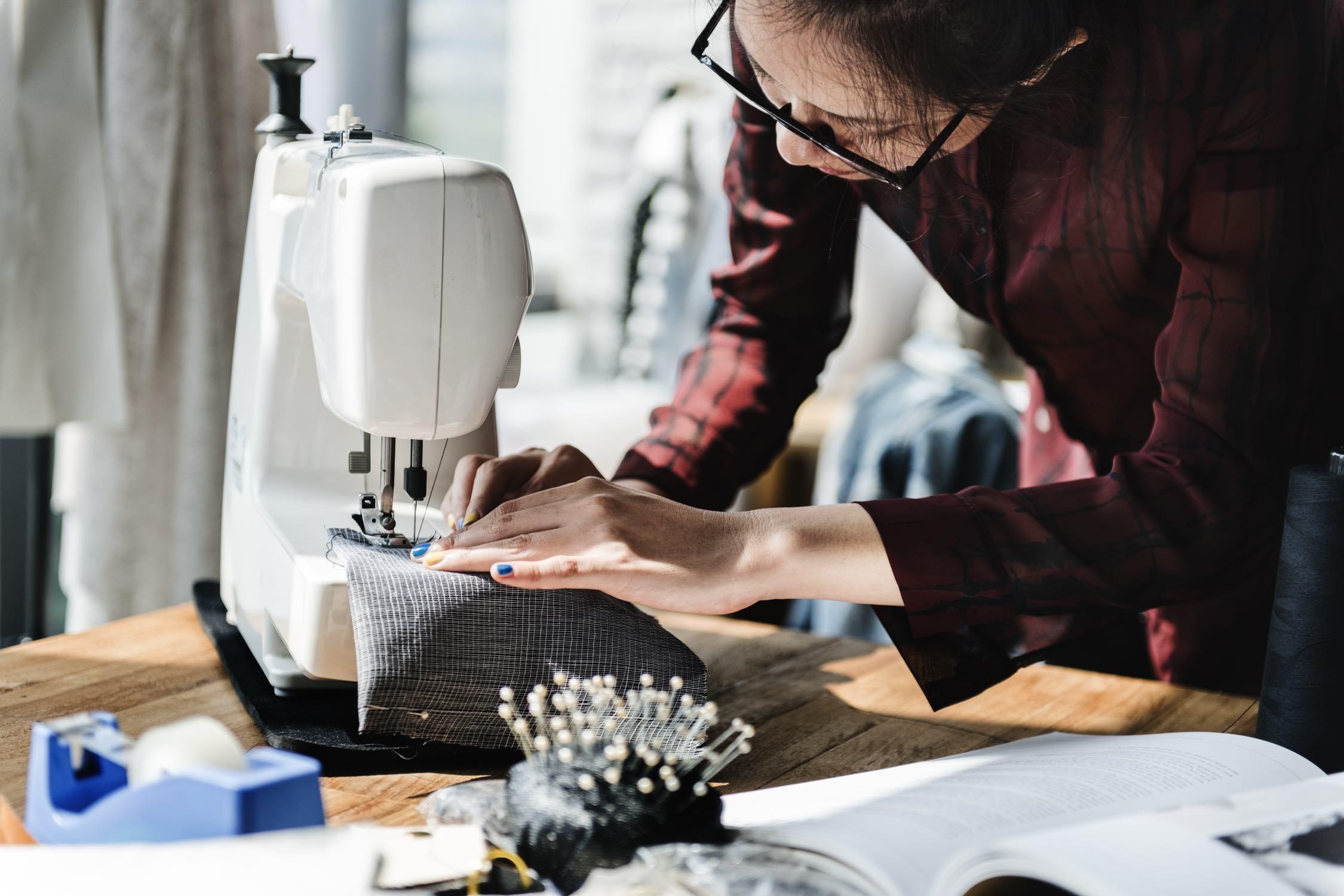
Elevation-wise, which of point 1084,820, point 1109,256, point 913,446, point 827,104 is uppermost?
point 827,104

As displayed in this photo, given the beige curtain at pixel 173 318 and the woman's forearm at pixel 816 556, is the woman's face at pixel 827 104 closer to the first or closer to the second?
the woman's forearm at pixel 816 556

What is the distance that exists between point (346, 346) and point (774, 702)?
1.46ft

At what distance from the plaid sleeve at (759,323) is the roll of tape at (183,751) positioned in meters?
0.69

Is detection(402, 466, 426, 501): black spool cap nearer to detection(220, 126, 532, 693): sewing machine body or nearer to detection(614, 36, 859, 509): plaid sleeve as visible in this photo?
detection(220, 126, 532, 693): sewing machine body

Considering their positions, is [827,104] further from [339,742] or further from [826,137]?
[339,742]

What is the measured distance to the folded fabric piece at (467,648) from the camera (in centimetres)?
80

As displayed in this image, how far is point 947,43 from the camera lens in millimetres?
854

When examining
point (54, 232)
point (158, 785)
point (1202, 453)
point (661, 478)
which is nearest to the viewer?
point (158, 785)

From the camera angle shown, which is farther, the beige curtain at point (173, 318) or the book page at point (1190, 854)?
the beige curtain at point (173, 318)

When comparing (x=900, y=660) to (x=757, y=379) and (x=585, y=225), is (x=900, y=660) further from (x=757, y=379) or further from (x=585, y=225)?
(x=585, y=225)

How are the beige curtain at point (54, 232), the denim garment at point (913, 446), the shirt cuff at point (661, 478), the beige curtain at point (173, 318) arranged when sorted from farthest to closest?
the denim garment at point (913, 446) < the beige curtain at point (173, 318) < the beige curtain at point (54, 232) < the shirt cuff at point (661, 478)

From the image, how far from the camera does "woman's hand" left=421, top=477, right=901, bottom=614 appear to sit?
866 mm

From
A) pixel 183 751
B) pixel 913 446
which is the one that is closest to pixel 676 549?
pixel 183 751

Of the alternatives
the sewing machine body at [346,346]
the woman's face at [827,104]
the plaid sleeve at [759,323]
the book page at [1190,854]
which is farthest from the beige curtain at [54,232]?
the book page at [1190,854]
